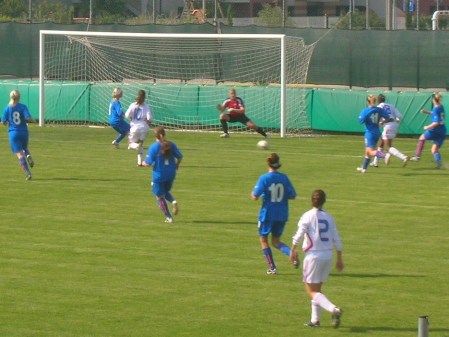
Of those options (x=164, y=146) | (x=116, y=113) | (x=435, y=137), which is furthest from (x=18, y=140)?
(x=435, y=137)

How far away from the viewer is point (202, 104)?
40531mm

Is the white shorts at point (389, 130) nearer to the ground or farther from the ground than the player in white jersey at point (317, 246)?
farther from the ground

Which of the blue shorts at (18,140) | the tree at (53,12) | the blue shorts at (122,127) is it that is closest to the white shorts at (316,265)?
the blue shorts at (18,140)

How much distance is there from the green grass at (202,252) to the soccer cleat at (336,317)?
0.10 metres

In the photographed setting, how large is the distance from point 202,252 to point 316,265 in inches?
203

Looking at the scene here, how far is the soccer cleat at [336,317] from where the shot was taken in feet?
44.7

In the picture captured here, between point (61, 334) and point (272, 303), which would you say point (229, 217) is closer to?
point (272, 303)

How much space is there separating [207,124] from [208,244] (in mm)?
21104

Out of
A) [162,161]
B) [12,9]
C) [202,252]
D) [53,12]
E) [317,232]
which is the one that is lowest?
[202,252]

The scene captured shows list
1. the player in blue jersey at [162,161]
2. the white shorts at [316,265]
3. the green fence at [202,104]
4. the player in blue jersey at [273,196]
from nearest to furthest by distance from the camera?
the white shorts at [316,265]
the player in blue jersey at [273,196]
the player in blue jersey at [162,161]
the green fence at [202,104]

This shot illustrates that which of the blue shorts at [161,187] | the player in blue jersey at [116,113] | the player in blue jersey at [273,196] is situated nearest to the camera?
the player in blue jersey at [273,196]

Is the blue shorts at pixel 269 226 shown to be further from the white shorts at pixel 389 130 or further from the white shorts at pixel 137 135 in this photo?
the white shorts at pixel 137 135

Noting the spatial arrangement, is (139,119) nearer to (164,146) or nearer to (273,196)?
(164,146)

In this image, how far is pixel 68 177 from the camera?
28.3 meters
